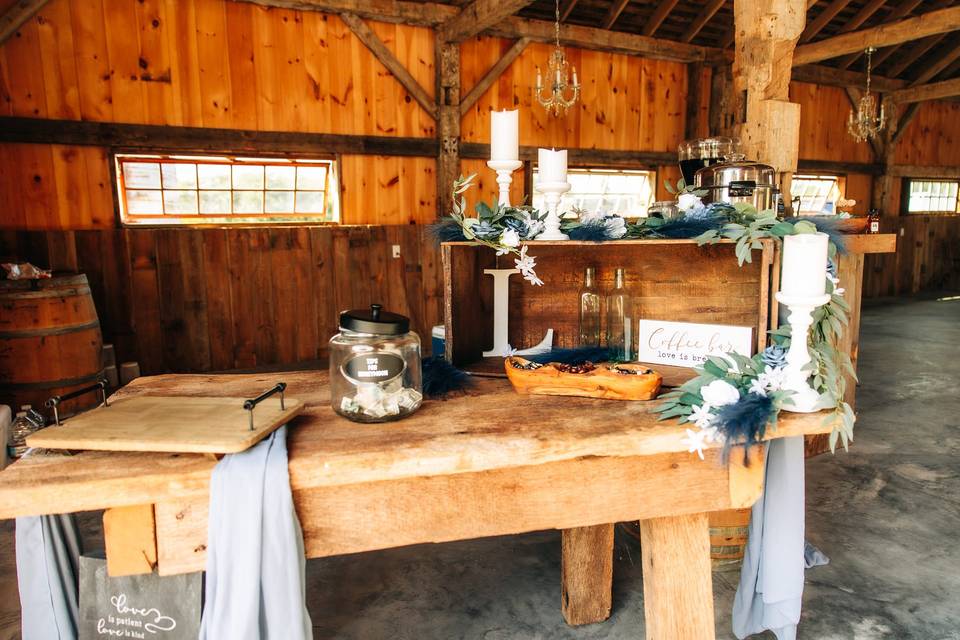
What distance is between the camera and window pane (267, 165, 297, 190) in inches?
215

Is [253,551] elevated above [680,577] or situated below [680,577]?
above

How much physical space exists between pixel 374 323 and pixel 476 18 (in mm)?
4683

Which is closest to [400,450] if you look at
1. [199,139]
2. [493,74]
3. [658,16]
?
[199,139]

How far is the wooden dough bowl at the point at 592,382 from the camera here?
4.99ft

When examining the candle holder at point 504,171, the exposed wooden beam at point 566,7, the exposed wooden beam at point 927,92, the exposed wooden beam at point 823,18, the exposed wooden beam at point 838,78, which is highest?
the exposed wooden beam at point 823,18

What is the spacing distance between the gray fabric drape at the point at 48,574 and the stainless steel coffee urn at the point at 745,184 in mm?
1940

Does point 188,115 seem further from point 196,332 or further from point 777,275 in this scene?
point 777,275

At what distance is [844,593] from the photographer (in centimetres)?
223

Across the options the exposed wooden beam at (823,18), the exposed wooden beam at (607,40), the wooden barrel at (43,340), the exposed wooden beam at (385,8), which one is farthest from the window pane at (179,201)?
the exposed wooden beam at (823,18)

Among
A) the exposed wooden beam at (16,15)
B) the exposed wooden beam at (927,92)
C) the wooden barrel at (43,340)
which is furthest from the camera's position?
the exposed wooden beam at (927,92)

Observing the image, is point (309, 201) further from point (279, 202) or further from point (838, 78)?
point (838, 78)

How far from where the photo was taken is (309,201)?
562 centimetres

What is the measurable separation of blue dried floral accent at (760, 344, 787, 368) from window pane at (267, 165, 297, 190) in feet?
15.8

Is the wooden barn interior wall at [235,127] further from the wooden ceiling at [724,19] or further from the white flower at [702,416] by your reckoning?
the white flower at [702,416]
